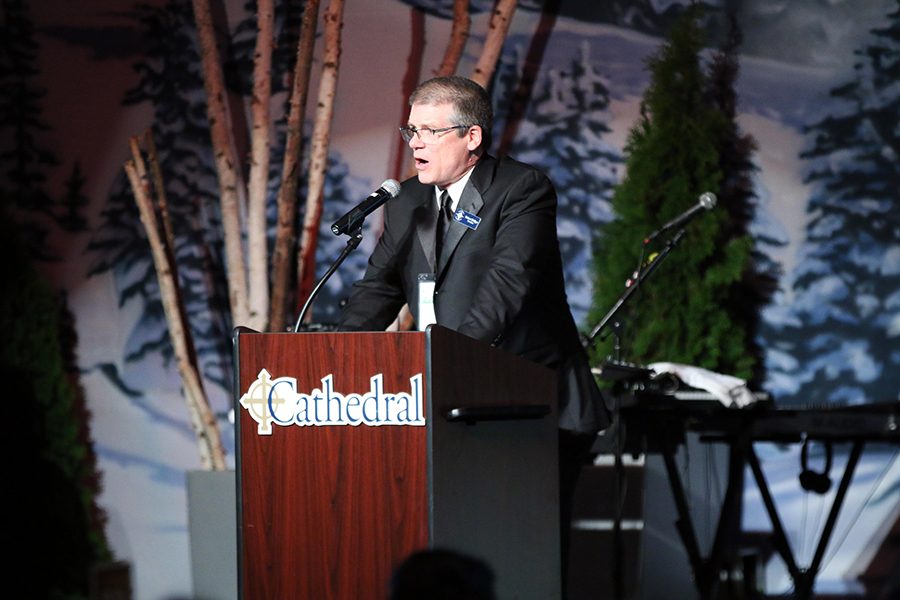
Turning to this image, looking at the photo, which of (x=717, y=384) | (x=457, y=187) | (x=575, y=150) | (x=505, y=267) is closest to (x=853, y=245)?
(x=575, y=150)

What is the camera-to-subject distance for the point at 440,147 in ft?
9.75

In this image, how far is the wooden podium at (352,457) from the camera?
234 cm

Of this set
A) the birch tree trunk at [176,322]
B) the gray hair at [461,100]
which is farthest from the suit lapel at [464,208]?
the birch tree trunk at [176,322]

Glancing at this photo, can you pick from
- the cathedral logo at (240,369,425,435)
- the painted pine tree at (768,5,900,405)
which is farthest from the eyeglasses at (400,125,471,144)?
the painted pine tree at (768,5,900,405)

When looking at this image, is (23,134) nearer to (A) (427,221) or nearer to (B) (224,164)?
(B) (224,164)

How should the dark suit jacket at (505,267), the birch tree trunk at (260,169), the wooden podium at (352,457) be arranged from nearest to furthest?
the wooden podium at (352,457) → the dark suit jacket at (505,267) → the birch tree trunk at (260,169)

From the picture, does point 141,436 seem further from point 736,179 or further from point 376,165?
point 736,179

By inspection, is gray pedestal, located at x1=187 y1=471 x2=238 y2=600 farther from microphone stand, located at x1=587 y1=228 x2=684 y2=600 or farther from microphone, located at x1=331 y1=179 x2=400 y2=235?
microphone, located at x1=331 y1=179 x2=400 y2=235

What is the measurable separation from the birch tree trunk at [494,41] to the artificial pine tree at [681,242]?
694 mm

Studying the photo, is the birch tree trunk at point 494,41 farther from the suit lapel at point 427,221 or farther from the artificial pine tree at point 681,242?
the suit lapel at point 427,221

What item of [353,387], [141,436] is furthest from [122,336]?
[353,387]

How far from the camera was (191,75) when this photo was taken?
231 inches

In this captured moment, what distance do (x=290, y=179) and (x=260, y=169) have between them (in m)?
0.16

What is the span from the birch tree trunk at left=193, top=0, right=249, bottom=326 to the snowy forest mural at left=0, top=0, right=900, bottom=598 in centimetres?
24
